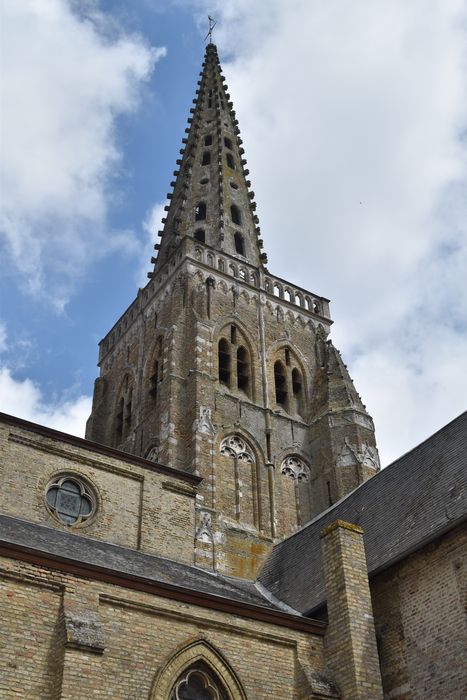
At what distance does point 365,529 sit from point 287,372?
39.3 ft

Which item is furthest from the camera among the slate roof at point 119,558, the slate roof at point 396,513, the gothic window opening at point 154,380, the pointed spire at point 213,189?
the pointed spire at point 213,189

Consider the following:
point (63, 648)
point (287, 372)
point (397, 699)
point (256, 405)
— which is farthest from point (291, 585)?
point (287, 372)

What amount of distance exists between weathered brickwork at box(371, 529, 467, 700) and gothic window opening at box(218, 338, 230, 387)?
1268cm

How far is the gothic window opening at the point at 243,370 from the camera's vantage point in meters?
27.1

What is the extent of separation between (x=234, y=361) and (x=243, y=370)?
66 centimetres

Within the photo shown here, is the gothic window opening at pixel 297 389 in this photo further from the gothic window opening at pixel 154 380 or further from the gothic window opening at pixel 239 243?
the gothic window opening at pixel 239 243

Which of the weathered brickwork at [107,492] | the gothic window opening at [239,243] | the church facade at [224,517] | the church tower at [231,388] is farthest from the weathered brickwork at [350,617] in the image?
the gothic window opening at [239,243]

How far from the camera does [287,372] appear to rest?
93.5 feet

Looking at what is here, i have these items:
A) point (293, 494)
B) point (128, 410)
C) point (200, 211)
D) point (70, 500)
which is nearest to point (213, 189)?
point (200, 211)

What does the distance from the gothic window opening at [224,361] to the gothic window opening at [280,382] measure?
2113 millimetres

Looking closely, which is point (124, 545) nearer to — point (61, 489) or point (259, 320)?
point (61, 489)

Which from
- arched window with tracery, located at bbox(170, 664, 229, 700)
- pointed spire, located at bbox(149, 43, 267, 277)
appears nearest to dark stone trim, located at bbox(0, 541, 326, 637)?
arched window with tracery, located at bbox(170, 664, 229, 700)

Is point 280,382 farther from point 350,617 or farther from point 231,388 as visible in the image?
point 350,617

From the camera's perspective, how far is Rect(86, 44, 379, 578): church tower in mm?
23469
